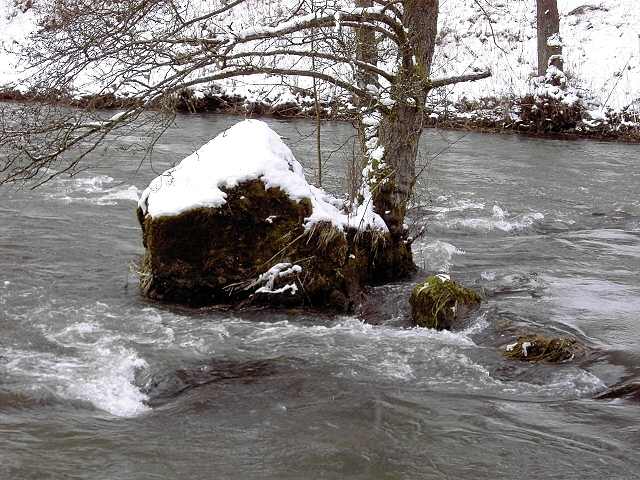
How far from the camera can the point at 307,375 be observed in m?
5.95

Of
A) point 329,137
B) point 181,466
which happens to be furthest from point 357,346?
point 329,137

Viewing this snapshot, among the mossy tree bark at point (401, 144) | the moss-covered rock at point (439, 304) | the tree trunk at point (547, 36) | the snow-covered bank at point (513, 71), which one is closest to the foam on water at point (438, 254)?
the mossy tree bark at point (401, 144)

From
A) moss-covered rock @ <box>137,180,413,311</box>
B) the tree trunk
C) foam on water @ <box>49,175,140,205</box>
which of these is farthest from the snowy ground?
moss-covered rock @ <box>137,180,413,311</box>

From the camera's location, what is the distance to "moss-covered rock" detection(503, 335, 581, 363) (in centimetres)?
629

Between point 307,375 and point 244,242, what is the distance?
1898 mm

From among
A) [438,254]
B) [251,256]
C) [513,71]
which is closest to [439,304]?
[251,256]

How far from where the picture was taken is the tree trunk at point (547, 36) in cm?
1962

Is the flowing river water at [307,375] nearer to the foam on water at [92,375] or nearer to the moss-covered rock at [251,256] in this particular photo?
the foam on water at [92,375]

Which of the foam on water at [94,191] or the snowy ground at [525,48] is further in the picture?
the snowy ground at [525,48]

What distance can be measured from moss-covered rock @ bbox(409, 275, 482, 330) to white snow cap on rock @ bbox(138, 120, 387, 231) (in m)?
1.06

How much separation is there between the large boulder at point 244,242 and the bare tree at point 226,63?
2.66 feet

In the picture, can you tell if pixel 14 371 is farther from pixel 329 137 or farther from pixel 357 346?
pixel 329 137

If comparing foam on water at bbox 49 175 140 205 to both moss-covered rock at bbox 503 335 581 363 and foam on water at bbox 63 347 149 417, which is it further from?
moss-covered rock at bbox 503 335 581 363

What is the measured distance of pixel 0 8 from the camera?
3003 centimetres
